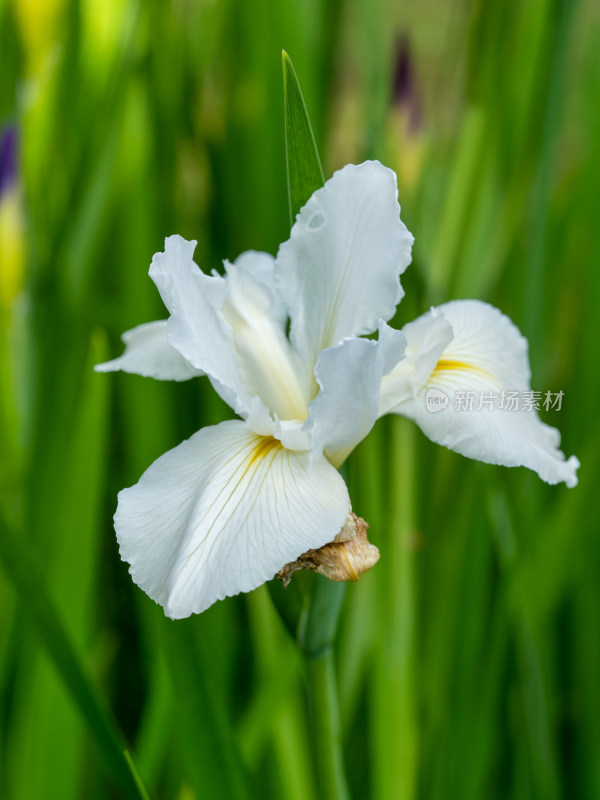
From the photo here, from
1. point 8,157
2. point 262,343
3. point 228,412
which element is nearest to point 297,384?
point 262,343

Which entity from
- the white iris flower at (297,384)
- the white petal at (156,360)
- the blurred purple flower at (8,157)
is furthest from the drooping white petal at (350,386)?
the blurred purple flower at (8,157)

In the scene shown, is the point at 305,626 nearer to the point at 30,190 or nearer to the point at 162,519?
the point at 162,519

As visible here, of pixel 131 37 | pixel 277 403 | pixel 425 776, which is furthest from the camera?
pixel 131 37

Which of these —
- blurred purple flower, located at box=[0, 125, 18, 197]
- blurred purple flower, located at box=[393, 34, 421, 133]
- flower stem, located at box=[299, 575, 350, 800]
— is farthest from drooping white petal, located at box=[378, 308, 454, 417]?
blurred purple flower, located at box=[393, 34, 421, 133]

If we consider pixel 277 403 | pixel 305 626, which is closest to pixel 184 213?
pixel 277 403

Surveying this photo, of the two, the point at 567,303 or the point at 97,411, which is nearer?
the point at 97,411

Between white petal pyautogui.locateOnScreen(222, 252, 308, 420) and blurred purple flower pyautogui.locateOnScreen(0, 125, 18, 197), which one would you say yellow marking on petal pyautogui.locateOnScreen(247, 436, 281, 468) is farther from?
blurred purple flower pyautogui.locateOnScreen(0, 125, 18, 197)

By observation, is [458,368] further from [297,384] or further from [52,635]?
[52,635]
